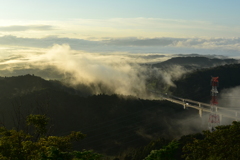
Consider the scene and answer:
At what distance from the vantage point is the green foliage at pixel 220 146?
4853 centimetres

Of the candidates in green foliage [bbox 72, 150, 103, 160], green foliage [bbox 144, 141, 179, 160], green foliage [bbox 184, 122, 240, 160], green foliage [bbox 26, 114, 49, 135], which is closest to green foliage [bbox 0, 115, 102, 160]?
green foliage [bbox 72, 150, 103, 160]

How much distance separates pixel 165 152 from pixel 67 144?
15.9 meters

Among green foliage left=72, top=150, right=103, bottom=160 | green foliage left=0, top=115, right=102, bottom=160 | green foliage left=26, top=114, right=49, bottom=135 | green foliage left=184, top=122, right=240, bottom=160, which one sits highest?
green foliage left=26, top=114, right=49, bottom=135

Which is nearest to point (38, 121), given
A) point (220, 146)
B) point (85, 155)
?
point (85, 155)

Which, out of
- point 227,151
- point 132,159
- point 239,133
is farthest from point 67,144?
point 132,159

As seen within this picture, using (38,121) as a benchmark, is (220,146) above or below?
below

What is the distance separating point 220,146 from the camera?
4953 centimetres

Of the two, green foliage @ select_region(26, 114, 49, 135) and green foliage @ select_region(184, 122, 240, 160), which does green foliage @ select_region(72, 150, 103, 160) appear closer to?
green foliage @ select_region(26, 114, 49, 135)

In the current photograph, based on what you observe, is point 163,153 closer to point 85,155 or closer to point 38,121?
point 85,155

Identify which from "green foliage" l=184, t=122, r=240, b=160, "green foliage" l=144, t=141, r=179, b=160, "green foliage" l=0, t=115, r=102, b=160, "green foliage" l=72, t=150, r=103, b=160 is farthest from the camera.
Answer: "green foliage" l=184, t=122, r=240, b=160

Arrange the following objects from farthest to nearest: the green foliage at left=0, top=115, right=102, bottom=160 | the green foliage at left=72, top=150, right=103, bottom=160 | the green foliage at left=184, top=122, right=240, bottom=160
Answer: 1. the green foliage at left=184, top=122, right=240, bottom=160
2. the green foliage at left=72, top=150, right=103, bottom=160
3. the green foliage at left=0, top=115, right=102, bottom=160

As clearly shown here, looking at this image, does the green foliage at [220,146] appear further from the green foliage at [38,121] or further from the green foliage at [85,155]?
the green foliage at [38,121]

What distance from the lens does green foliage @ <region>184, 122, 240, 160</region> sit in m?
48.5

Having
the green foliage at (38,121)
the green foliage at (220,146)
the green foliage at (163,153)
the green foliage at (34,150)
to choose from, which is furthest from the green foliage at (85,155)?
the green foliage at (220,146)
